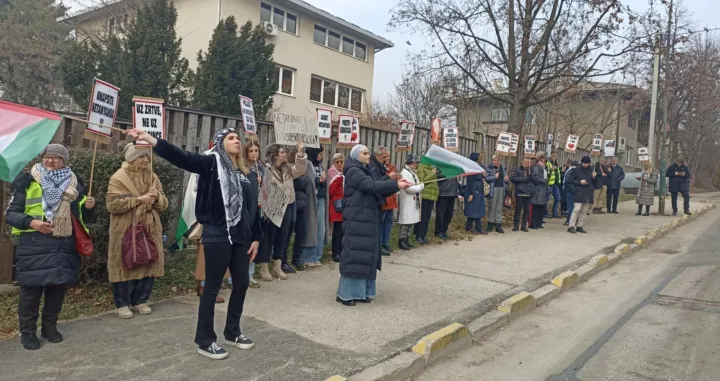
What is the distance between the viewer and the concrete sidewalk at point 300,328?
14.1 feet

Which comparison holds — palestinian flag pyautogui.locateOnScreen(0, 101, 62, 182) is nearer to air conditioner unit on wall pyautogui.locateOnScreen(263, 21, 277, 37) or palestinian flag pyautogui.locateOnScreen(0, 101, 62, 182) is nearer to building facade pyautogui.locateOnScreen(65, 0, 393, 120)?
building facade pyautogui.locateOnScreen(65, 0, 393, 120)

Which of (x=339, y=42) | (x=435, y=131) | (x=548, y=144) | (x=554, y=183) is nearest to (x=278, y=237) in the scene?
(x=435, y=131)

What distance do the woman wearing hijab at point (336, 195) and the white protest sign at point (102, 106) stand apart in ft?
12.4

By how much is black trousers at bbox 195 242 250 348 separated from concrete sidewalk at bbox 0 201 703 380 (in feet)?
0.79

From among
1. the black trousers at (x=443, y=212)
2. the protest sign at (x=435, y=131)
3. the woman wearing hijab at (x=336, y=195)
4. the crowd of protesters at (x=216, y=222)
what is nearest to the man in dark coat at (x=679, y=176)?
the protest sign at (x=435, y=131)

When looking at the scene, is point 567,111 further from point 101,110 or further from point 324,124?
point 101,110

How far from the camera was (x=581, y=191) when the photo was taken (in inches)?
502

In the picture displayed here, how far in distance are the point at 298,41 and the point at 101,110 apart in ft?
69.7

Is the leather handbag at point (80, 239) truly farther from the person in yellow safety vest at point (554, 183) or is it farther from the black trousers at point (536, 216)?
the person in yellow safety vest at point (554, 183)

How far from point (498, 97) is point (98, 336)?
44.4 feet

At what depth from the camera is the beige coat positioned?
18.1 feet

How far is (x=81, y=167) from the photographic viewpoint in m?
5.98

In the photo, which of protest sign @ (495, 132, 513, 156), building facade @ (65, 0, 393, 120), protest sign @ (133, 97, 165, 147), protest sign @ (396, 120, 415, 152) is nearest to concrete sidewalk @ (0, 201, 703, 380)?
protest sign @ (133, 97, 165, 147)

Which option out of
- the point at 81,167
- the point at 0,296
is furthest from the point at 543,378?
the point at 0,296
